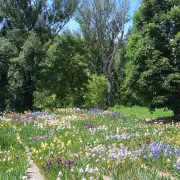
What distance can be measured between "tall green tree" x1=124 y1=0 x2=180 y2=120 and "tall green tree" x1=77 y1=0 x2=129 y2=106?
60.2 ft

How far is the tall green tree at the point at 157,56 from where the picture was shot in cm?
1394

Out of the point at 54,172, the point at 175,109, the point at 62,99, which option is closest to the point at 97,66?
the point at 62,99

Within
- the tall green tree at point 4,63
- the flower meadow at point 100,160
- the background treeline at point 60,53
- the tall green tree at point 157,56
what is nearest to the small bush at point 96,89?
the background treeline at point 60,53

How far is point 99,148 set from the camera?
279 inches

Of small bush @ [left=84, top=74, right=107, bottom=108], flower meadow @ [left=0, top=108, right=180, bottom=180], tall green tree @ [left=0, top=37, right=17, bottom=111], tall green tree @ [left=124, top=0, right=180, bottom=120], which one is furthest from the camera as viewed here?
small bush @ [left=84, top=74, right=107, bottom=108]

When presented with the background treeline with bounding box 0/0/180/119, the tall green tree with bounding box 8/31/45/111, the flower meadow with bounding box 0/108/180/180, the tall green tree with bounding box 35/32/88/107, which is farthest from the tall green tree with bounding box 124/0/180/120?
the tall green tree with bounding box 35/32/88/107

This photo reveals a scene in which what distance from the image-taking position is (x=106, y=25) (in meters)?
35.1

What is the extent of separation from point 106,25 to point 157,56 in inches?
853

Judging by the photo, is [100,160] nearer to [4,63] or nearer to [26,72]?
[4,63]

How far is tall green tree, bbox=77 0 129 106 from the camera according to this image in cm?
3409

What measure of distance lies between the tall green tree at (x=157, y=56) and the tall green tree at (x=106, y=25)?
60.2 feet

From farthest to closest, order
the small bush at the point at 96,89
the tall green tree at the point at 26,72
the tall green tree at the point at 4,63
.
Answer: the small bush at the point at 96,89 → the tall green tree at the point at 26,72 → the tall green tree at the point at 4,63

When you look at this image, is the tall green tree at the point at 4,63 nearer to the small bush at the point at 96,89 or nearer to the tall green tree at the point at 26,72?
the tall green tree at the point at 26,72

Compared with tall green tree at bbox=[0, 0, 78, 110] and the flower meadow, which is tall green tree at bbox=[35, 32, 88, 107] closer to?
tall green tree at bbox=[0, 0, 78, 110]
